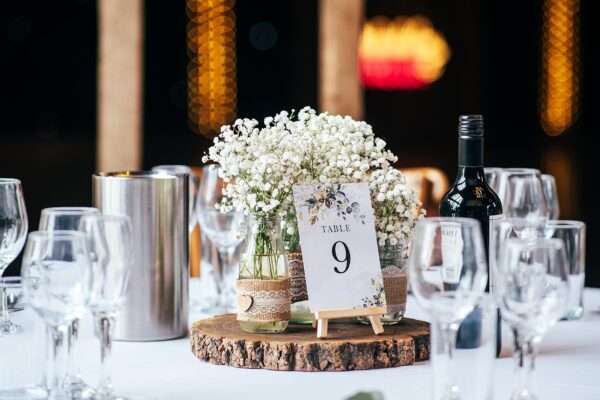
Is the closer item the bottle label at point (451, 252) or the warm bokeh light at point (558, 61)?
the bottle label at point (451, 252)

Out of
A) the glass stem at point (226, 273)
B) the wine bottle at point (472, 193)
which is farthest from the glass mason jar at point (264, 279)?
the glass stem at point (226, 273)

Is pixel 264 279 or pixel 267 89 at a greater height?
pixel 267 89

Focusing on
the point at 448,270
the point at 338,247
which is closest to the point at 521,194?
the point at 338,247

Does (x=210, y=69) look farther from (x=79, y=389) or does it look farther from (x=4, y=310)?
(x=79, y=389)

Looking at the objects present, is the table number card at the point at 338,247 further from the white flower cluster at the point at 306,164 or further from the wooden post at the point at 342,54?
the wooden post at the point at 342,54

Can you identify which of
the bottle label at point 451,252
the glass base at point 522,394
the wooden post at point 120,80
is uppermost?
the wooden post at point 120,80

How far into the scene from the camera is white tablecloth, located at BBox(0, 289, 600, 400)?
132 cm

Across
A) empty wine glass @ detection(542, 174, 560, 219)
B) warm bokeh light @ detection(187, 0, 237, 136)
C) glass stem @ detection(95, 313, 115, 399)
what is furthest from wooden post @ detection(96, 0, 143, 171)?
warm bokeh light @ detection(187, 0, 237, 136)

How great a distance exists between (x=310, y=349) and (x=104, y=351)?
0.34 meters

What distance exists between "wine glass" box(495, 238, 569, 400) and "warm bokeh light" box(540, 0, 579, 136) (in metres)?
9.94

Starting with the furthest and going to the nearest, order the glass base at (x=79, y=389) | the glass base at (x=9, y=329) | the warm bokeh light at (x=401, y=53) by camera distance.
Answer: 1. the warm bokeh light at (x=401, y=53)
2. the glass base at (x=9, y=329)
3. the glass base at (x=79, y=389)

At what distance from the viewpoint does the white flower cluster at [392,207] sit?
Result: 1.57 meters

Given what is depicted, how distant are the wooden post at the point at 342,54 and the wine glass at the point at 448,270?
3.69 m

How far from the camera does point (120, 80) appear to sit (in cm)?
462
